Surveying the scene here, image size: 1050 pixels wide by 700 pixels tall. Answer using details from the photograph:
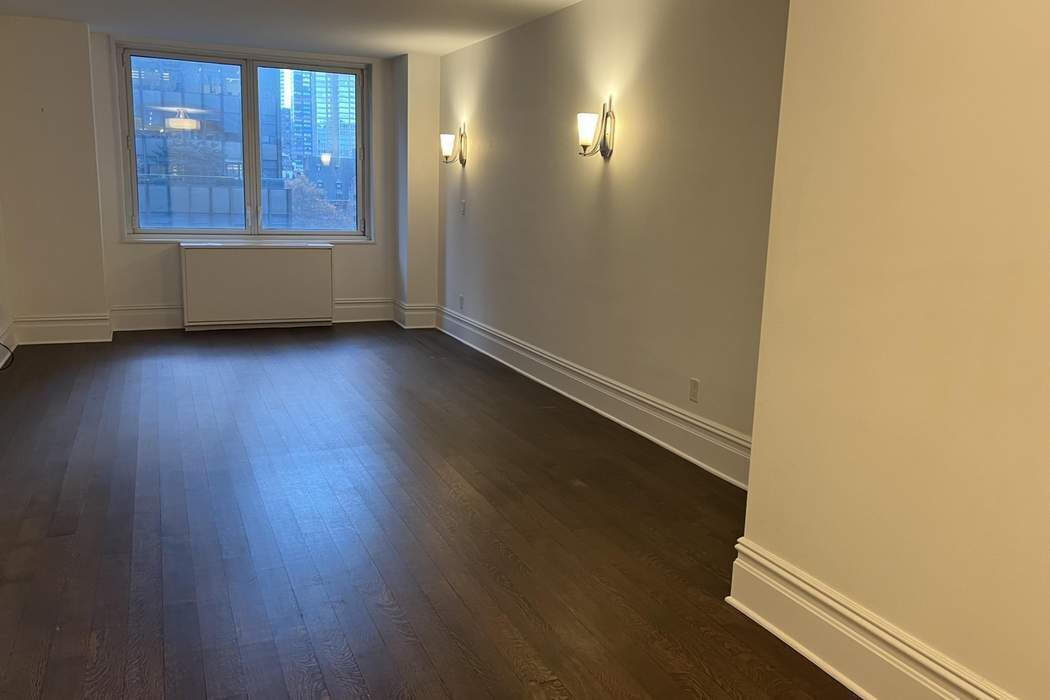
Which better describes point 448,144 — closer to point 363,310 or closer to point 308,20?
point 308,20

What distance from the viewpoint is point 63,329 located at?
21.0ft

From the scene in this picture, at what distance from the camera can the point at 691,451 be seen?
4.05 metres

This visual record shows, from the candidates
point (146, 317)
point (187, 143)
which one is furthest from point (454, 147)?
point (146, 317)

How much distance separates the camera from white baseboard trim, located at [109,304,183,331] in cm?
695

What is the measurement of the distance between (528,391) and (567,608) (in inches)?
111

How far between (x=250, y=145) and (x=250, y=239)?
0.83 meters

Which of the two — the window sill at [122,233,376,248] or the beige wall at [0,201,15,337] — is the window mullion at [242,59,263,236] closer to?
the window sill at [122,233,376,248]

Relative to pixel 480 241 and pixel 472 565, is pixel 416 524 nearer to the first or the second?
pixel 472 565

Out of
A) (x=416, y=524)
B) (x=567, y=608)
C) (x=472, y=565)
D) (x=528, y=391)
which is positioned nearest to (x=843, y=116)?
(x=567, y=608)

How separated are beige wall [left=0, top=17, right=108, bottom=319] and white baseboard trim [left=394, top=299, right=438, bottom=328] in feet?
8.18

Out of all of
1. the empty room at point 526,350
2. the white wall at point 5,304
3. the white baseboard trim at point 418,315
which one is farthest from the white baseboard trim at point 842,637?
the white wall at point 5,304

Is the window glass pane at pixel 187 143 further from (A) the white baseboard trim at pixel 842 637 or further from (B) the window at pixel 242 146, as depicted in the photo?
(A) the white baseboard trim at pixel 842 637

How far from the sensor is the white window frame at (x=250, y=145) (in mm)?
6801

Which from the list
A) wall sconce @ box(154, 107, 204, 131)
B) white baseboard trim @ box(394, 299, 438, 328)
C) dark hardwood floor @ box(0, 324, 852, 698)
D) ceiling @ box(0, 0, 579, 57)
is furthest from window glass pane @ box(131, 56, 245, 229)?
dark hardwood floor @ box(0, 324, 852, 698)
